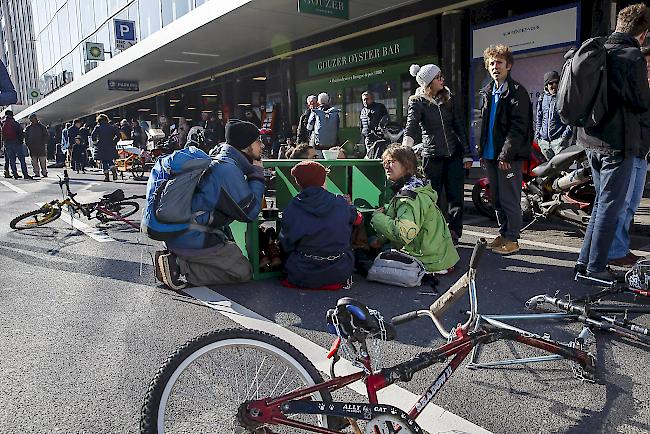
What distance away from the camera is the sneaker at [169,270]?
14.6ft

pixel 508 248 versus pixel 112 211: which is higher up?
pixel 112 211

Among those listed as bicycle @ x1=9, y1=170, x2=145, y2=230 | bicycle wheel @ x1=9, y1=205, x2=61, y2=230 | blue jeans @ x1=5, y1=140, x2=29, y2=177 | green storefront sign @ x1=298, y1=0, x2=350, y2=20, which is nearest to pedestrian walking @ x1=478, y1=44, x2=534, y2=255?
bicycle @ x1=9, y1=170, x2=145, y2=230

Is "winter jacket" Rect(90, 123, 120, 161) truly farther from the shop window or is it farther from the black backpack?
the black backpack

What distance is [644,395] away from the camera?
2.56 metres

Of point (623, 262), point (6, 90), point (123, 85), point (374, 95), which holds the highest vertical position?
point (123, 85)

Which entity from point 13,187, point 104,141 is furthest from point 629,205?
point 13,187

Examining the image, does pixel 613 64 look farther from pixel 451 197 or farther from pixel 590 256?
pixel 451 197

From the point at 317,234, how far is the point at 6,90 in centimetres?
410

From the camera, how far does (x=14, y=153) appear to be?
17453 millimetres

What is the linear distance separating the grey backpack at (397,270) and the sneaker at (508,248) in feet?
4.32

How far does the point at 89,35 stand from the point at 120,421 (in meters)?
34.7

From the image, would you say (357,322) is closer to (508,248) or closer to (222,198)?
(222,198)

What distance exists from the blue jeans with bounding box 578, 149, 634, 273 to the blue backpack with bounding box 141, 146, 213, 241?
3204 millimetres

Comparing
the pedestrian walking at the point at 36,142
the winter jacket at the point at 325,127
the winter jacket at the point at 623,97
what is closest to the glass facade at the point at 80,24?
the pedestrian walking at the point at 36,142
